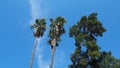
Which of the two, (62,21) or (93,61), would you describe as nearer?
(93,61)

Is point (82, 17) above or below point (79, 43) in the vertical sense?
above

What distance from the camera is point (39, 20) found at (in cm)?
6150

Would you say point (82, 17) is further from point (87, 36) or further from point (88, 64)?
point (88, 64)

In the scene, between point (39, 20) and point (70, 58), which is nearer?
point (70, 58)

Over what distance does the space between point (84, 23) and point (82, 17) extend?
128 centimetres

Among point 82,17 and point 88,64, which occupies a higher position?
point 82,17

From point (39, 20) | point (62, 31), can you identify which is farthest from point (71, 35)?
point (39, 20)

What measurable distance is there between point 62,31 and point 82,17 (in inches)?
167

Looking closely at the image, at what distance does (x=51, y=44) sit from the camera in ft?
191

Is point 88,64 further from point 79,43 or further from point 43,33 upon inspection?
point 43,33

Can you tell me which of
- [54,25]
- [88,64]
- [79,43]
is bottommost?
Answer: [88,64]

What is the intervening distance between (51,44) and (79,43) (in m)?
4.59

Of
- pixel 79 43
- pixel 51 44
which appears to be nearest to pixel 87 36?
pixel 79 43

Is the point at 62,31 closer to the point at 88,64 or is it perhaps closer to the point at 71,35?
the point at 71,35
